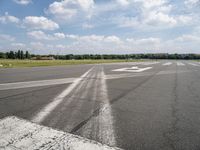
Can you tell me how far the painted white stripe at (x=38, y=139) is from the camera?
240 centimetres

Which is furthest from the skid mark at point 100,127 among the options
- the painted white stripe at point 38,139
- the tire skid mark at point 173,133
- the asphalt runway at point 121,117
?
the tire skid mark at point 173,133

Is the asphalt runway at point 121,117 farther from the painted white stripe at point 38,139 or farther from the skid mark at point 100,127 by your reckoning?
the painted white stripe at point 38,139

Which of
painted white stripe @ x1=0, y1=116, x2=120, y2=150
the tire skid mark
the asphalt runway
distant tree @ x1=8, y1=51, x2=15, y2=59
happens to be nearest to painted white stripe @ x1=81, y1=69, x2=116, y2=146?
the asphalt runway

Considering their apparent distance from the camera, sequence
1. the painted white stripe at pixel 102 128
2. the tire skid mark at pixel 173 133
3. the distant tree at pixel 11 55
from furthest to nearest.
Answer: the distant tree at pixel 11 55 → the painted white stripe at pixel 102 128 → the tire skid mark at pixel 173 133

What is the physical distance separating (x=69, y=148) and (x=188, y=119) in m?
2.61

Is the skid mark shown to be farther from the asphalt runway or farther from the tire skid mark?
the tire skid mark

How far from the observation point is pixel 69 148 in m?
2.37

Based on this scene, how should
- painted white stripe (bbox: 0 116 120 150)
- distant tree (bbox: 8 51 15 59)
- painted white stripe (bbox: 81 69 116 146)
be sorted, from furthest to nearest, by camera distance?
distant tree (bbox: 8 51 15 59), painted white stripe (bbox: 81 69 116 146), painted white stripe (bbox: 0 116 120 150)

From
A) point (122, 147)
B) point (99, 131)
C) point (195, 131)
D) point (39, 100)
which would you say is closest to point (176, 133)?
point (195, 131)

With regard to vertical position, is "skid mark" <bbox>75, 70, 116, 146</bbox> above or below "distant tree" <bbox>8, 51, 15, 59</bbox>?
below

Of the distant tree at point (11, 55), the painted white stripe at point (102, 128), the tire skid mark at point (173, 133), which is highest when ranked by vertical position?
the distant tree at point (11, 55)

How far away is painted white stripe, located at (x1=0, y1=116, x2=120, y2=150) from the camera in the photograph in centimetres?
240

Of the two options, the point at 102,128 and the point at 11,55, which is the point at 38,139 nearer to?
the point at 102,128

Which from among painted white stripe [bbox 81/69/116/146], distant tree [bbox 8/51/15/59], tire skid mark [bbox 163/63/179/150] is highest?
distant tree [bbox 8/51/15/59]
